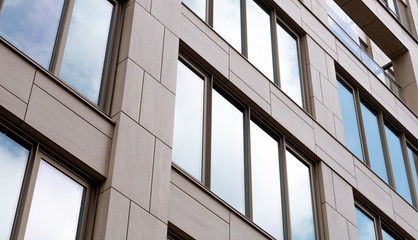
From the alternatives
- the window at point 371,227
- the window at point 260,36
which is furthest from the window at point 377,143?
the window at point 260,36

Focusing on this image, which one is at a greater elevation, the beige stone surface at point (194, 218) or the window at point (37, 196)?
the beige stone surface at point (194, 218)

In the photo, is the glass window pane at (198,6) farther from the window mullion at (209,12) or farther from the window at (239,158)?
the window at (239,158)

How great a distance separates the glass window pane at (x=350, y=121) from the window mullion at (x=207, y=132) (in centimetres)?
595

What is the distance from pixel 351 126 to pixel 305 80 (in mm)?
2443

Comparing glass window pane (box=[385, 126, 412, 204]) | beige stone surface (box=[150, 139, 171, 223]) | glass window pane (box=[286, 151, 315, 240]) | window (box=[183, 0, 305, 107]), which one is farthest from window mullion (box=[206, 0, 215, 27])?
glass window pane (box=[385, 126, 412, 204])

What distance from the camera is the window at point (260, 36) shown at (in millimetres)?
18406

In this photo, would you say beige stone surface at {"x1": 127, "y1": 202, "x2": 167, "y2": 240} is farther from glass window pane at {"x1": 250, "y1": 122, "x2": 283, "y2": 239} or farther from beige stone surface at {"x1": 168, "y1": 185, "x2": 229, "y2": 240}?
glass window pane at {"x1": 250, "y1": 122, "x2": 283, "y2": 239}

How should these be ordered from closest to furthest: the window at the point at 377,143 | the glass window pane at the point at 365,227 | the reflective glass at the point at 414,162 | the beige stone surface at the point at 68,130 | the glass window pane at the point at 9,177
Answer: the glass window pane at the point at 9,177 < the beige stone surface at the point at 68,130 < the glass window pane at the point at 365,227 < the window at the point at 377,143 < the reflective glass at the point at 414,162

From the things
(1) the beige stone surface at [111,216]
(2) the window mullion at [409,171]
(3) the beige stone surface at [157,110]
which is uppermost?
(2) the window mullion at [409,171]

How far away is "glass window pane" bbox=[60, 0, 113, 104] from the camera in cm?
1279

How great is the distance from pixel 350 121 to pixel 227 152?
7048 millimetres

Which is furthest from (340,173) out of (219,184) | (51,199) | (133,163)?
(51,199)

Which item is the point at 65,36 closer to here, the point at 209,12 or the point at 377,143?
the point at 209,12

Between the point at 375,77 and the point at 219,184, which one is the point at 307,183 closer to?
the point at 219,184
